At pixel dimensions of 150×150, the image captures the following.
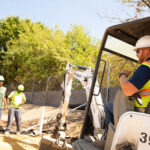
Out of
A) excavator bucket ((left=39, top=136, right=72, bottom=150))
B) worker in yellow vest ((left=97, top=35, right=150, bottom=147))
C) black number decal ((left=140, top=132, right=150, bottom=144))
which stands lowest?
excavator bucket ((left=39, top=136, right=72, bottom=150))

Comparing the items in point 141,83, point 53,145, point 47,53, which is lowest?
point 53,145

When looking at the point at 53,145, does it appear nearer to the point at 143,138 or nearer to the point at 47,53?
the point at 143,138

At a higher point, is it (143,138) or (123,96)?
(123,96)

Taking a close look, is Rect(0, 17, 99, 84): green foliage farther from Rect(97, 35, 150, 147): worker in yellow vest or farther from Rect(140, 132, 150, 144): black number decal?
Rect(140, 132, 150, 144): black number decal

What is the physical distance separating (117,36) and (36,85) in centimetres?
1933

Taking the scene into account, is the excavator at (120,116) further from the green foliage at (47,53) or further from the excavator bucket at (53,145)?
the green foliage at (47,53)

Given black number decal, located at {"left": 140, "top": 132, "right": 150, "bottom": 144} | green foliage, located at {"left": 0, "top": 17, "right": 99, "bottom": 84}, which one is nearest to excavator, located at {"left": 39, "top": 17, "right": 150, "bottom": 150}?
A: black number decal, located at {"left": 140, "top": 132, "right": 150, "bottom": 144}

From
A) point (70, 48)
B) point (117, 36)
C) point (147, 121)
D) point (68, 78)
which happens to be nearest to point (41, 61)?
point (70, 48)

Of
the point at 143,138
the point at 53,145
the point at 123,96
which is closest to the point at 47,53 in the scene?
the point at 53,145

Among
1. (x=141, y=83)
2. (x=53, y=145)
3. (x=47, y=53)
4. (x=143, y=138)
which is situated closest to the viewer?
(x=143, y=138)

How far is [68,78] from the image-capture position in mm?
7684

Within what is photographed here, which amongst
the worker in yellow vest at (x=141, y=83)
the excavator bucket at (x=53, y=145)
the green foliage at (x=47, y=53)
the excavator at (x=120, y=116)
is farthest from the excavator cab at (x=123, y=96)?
the green foliage at (x=47, y=53)

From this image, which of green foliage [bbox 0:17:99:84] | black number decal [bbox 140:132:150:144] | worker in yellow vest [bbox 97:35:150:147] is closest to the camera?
black number decal [bbox 140:132:150:144]

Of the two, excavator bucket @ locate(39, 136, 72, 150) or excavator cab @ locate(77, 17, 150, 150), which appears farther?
excavator bucket @ locate(39, 136, 72, 150)
